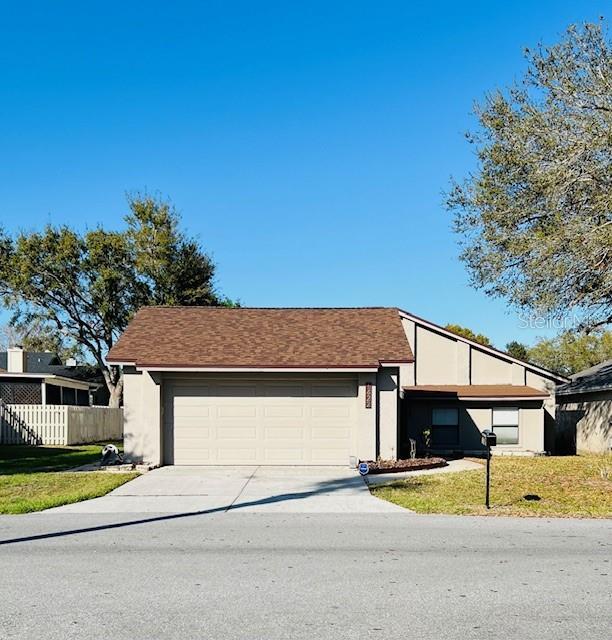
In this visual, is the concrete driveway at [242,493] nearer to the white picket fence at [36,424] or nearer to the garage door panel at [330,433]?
the garage door panel at [330,433]

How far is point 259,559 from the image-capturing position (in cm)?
868

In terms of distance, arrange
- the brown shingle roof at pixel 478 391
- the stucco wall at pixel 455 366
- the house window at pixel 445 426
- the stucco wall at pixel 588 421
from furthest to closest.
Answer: the stucco wall at pixel 455 366
the stucco wall at pixel 588 421
the house window at pixel 445 426
the brown shingle roof at pixel 478 391

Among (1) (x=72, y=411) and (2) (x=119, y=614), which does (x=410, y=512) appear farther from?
(1) (x=72, y=411)

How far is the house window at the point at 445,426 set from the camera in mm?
25219

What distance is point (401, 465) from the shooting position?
18719mm

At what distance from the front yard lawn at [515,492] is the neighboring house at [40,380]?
932 inches

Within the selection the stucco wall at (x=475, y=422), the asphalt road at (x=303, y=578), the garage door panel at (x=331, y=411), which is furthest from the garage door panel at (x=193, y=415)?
the asphalt road at (x=303, y=578)

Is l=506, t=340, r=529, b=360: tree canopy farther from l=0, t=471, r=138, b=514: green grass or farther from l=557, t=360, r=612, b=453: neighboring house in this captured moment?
l=0, t=471, r=138, b=514: green grass

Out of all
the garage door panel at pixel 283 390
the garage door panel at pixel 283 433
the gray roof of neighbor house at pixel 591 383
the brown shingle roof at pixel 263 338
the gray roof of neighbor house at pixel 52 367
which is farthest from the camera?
the gray roof of neighbor house at pixel 52 367

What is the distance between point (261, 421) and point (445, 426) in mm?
8150

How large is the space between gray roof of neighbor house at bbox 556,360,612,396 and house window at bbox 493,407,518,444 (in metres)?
3.41

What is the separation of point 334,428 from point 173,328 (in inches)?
241

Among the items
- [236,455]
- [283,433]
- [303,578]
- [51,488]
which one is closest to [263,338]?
[283,433]

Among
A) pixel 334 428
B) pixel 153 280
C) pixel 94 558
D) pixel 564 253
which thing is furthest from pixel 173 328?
pixel 153 280
